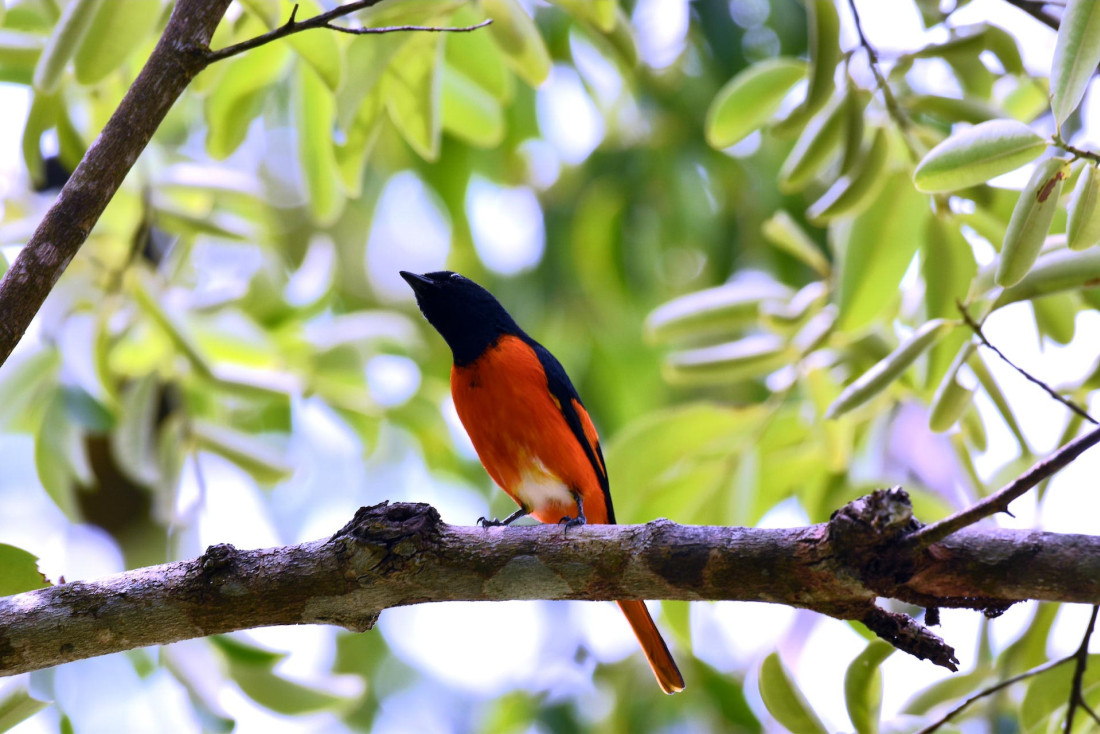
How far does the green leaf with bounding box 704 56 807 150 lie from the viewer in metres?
2.99

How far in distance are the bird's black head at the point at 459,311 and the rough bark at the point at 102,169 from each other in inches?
83.8

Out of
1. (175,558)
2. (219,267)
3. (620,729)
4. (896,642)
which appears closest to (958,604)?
(896,642)

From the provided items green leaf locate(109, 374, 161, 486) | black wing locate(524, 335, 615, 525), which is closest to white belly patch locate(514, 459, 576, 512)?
black wing locate(524, 335, 615, 525)

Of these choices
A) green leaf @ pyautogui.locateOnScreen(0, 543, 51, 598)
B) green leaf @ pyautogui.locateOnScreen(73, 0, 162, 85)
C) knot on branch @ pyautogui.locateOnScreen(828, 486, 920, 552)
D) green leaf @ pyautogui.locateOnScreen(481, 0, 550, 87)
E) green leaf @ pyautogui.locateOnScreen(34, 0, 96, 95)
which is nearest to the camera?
knot on branch @ pyautogui.locateOnScreen(828, 486, 920, 552)

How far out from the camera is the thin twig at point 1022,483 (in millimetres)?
1531

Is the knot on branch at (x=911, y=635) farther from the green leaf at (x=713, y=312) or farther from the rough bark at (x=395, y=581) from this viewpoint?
the green leaf at (x=713, y=312)

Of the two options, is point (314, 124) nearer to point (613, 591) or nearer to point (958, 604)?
point (613, 591)

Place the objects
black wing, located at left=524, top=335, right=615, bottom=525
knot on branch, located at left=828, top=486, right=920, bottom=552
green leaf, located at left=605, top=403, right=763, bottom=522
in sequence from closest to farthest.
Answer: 1. knot on branch, located at left=828, top=486, right=920, bottom=552
2. green leaf, located at left=605, top=403, right=763, bottom=522
3. black wing, located at left=524, top=335, right=615, bottom=525

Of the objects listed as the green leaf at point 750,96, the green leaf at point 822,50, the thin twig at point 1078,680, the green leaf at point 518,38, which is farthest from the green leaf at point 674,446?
the thin twig at point 1078,680

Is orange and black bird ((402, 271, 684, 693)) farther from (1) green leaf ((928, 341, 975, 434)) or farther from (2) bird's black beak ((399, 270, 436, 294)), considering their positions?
(1) green leaf ((928, 341, 975, 434))

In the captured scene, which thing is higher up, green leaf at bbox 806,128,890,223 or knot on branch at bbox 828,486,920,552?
green leaf at bbox 806,128,890,223

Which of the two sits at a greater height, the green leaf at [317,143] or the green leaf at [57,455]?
the green leaf at [317,143]

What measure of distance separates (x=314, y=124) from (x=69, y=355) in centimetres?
A: 117

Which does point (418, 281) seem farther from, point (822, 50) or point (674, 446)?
point (822, 50)
